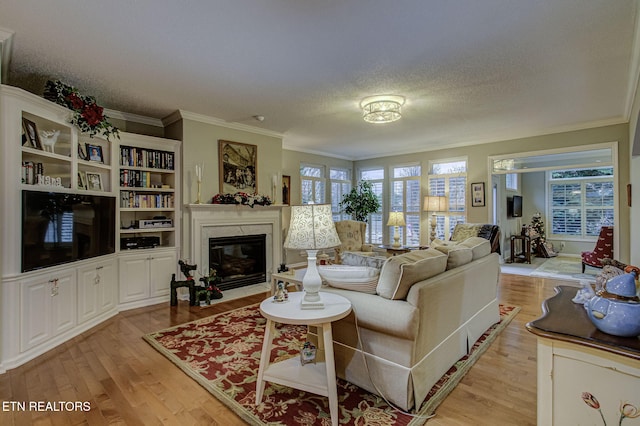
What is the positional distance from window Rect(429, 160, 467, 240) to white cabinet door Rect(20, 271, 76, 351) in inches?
260

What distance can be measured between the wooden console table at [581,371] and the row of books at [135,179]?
4.68 m

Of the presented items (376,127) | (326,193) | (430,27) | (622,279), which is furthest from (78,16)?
(326,193)

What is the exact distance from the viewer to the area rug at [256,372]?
6.33 ft

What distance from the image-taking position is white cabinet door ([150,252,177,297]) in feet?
14.4

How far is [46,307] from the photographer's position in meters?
2.94

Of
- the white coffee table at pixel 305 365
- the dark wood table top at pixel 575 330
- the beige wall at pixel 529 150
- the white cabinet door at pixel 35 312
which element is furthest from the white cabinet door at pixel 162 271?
the beige wall at pixel 529 150

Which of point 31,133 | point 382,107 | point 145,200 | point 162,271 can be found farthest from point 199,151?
point 382,107

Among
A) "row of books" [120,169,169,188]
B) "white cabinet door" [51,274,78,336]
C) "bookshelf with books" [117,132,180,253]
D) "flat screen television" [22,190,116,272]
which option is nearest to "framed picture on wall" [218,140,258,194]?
"bookshelf with books" [117,132,180,253]

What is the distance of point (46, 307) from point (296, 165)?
5045 mm

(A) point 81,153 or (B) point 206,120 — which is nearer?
(A) point 81,153

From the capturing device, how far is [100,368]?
255 cm

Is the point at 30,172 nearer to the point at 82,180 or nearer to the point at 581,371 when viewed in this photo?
the point at 82,180

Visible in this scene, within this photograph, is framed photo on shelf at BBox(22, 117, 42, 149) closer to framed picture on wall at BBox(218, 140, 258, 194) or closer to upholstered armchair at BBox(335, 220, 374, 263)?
framed picture on wall at BBox(218, 140, 258, 194)

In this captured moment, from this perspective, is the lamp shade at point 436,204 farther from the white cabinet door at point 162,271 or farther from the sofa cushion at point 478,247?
the white cabinet door at point 162,271
